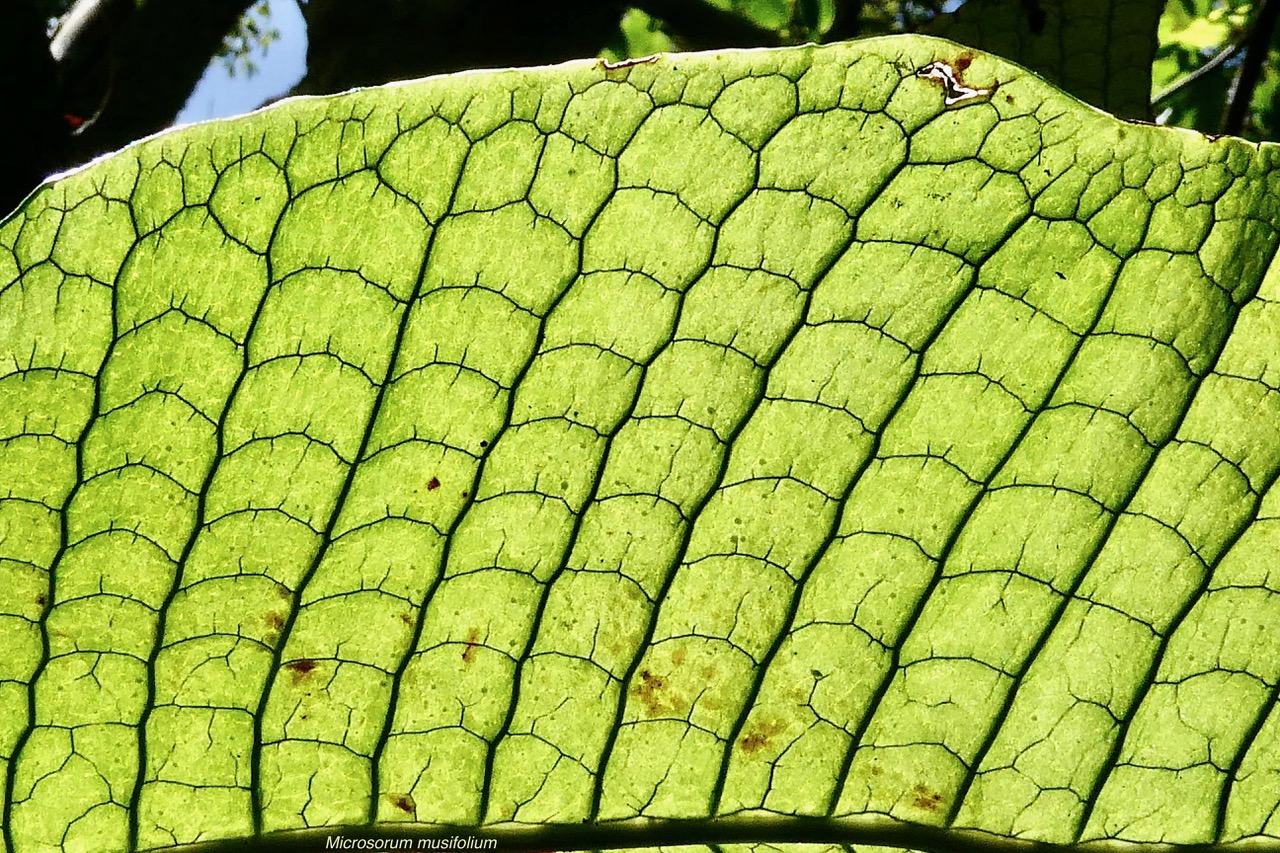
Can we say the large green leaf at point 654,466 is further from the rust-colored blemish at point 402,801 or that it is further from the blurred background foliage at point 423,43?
the blurred background foliage at point 423,43

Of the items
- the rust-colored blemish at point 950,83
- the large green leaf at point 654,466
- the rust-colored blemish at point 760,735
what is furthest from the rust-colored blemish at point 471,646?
the rust-colored blemish at point 950,83

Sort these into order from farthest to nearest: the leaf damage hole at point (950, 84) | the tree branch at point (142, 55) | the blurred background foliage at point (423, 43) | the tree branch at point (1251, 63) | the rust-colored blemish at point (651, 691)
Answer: the tree branch at point (142, 55) → the tree branch at point (1251, 63) → the blurred background foliage at point (423, 43) → the rust-colored blemish at point (651, 691) → the leaf damage hole at point (950, 84)

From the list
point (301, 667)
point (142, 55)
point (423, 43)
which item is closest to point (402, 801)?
point (301, 667)

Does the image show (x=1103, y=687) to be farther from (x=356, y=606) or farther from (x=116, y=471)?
(x=116, y=471)

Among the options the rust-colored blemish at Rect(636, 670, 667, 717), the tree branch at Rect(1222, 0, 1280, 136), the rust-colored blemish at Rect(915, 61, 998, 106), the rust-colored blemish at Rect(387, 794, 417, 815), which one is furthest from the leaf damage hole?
the tree branch at Rect(1222, 0, 1280, 136)

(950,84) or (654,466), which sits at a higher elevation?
(950,84)

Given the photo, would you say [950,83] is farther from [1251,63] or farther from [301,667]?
[1251,63]

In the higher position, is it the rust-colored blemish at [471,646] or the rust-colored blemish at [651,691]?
the rust-colored blemish at [471,646]
